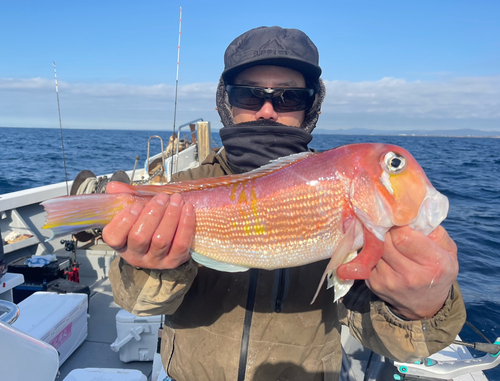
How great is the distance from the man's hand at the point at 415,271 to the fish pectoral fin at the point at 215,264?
2.42 ft

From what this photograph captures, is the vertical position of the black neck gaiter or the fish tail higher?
the black neck gaiter

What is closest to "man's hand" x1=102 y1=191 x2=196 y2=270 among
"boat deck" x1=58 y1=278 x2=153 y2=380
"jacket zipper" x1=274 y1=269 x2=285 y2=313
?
"jacket zipper" x1=274 y1=269 x2=285 y2=313

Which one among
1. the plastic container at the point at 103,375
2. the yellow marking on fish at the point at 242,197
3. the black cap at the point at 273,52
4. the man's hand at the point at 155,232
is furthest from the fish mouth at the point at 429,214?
the plastic container at the point at 103,375

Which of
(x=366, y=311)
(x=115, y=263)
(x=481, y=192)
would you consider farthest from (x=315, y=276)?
(x=481, y=192)

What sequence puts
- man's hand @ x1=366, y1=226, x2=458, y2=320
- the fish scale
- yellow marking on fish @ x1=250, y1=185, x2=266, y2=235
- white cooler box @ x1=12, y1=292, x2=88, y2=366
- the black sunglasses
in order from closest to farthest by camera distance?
man's hand @ x1=366, y1=226, x2=458, y2=320, the fish scale, yellow marking on fish @ x1=250, y1=185, x2=266, y2=235, the black sunglasses, white cooler box @ x1=12, y1=292, x2=88, y2=366

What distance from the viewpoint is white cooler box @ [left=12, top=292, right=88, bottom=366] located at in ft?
11.4

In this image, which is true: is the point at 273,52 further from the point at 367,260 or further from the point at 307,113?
the point at 367,260

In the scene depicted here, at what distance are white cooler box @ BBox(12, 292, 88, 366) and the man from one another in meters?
2.07

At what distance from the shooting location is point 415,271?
1.54m

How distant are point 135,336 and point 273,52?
3.61m

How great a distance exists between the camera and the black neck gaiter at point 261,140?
2354mm

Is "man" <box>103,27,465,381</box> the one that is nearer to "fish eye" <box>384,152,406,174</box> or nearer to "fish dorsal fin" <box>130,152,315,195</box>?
"fish dorsal fin" <box>130,152,315,195</box>

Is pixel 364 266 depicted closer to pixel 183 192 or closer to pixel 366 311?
pixel 366 311

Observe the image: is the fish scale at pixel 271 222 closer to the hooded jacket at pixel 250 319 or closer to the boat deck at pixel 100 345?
the hooded jacket at pixel 250 319
